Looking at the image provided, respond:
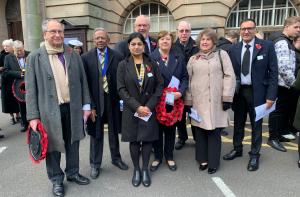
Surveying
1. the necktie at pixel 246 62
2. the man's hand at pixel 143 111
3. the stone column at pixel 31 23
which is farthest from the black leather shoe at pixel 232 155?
the stone column at pixel 31 23

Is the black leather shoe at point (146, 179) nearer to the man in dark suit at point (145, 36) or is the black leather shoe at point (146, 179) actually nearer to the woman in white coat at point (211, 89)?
the woman in white coat at point (211, 89)

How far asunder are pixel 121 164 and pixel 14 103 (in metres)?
3.49

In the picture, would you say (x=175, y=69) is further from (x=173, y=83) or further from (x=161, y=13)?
(x=161, y=13)

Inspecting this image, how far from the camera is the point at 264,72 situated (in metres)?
3.65

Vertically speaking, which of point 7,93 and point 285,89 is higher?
point 285,89

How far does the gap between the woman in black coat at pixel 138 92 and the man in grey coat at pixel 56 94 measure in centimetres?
49

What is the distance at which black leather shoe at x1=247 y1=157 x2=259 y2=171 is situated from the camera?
12.4 ft

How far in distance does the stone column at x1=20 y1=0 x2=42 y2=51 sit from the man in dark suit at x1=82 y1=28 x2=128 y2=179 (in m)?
8.03

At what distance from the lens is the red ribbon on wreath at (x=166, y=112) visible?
3436 millimetres

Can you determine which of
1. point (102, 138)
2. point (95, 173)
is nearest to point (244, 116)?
point (102, 138)

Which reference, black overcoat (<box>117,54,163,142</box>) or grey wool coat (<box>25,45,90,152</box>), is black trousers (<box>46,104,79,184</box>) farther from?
black overcoat (<box>117,54,163,142</box>)

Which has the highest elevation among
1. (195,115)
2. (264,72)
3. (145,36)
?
(145,36)

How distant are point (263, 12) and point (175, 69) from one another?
380 inches

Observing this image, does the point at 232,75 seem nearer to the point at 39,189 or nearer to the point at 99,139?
the point at 99,139
